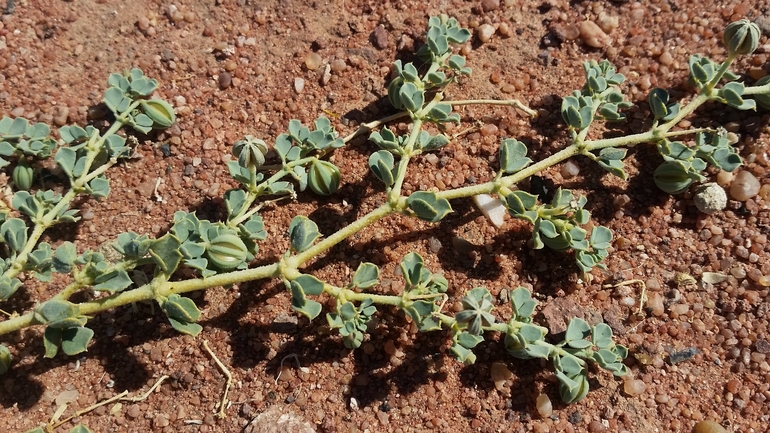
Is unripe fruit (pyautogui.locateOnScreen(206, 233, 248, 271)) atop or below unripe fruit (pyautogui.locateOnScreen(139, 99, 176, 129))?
below

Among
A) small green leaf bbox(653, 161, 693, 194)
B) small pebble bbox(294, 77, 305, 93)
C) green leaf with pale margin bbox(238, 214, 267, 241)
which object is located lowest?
small green leaf bbox(653, 161, 693, 194)

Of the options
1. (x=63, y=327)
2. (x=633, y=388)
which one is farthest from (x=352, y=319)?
(x=633, y=388)

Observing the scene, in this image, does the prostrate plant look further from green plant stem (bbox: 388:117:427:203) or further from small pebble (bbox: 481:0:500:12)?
small pebble (bbox: 481:0:500:12)

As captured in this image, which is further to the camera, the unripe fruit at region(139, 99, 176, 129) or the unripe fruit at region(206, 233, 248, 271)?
the unripe fruit at region(139, 99, 176, 129)

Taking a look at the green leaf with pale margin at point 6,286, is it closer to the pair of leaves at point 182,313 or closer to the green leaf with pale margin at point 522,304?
the pair of leaves at point 182,313

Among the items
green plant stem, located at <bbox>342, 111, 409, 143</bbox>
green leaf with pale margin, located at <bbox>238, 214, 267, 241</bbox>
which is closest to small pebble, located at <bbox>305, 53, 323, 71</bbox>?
green plant stem, located at <bbox>342, 111, 409, 143</bbox>

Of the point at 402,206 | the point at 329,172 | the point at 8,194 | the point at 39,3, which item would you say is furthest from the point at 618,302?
the point at 39,3

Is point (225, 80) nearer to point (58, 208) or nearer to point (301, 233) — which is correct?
point (58, 208)
